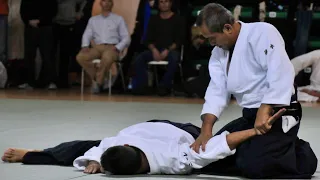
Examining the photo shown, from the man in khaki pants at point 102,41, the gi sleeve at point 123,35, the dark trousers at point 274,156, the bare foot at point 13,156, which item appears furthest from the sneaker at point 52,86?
the dark trousers at point 274,156

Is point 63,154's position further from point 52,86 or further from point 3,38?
point 3,38

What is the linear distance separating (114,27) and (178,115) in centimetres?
309

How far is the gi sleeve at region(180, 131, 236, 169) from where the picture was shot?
8.42 ft

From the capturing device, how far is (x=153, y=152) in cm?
263

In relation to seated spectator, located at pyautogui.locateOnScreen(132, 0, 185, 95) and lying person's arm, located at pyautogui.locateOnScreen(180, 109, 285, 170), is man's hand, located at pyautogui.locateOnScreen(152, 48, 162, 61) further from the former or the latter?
lying person's arm, located at pyautogui.locateOnScreen(180, 109, 285, 170)

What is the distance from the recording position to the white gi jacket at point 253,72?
8.25ft

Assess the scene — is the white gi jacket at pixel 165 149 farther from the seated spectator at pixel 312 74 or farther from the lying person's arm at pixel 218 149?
the seated spectator at pixel 312 74

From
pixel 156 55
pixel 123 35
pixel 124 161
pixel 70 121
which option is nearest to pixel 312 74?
pixel 156 55

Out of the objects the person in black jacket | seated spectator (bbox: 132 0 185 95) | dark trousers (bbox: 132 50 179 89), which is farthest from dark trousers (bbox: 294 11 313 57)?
the person in black jacket

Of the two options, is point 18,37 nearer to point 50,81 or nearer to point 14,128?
point 50,81

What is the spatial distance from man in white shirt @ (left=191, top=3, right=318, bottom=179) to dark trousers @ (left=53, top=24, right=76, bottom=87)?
6.49 meters

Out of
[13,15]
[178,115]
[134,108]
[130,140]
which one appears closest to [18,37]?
[13,15]

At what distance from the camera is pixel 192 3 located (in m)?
8.98

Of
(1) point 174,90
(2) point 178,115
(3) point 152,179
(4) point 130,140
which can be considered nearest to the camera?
(3) point 152,179
